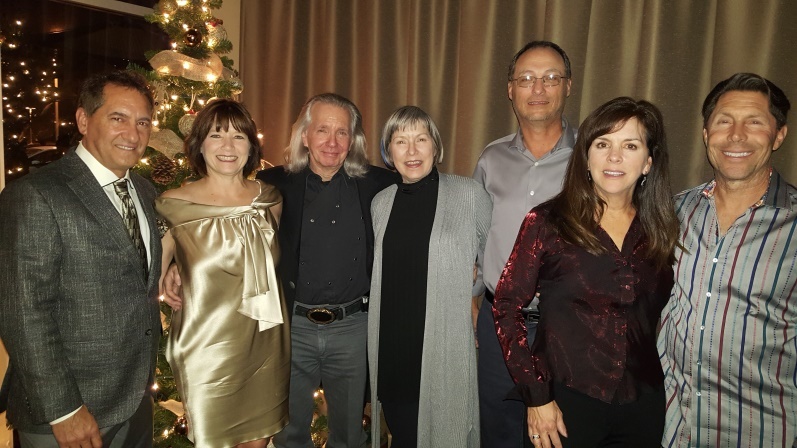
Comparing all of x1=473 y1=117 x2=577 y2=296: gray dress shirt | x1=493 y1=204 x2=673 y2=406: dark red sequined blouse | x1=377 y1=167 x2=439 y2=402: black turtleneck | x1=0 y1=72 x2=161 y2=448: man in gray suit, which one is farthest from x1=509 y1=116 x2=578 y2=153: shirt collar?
x1=0 y1=72 x2=161 y2=448: man in gray suit

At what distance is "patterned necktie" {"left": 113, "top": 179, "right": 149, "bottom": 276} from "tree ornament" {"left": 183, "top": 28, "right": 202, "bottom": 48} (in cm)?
126

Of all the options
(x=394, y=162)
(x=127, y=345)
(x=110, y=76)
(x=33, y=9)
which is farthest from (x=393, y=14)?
(x=127, y=345)

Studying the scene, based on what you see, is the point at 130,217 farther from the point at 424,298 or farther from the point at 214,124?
the point at 424,298

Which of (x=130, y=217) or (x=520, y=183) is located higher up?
(x=520, y=183)

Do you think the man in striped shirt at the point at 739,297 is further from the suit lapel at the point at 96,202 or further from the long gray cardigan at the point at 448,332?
the suit lapel at the point at 96,202

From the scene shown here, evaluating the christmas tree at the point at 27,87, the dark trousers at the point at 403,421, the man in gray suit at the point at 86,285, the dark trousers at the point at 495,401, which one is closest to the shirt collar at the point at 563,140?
the dark trousers at the point at 495,401

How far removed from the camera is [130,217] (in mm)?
1838

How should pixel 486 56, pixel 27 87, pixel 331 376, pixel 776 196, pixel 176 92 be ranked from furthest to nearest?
pixel 27 87, pixel 486 56, pixel 176 92, pixel 331 376, pixel 776 196

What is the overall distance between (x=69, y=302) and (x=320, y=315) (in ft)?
3.30

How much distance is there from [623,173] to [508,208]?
681 mm

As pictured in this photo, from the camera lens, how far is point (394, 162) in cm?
231

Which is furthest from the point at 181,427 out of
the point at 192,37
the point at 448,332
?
the point at 192,37

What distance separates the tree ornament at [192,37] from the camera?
9.06 ft

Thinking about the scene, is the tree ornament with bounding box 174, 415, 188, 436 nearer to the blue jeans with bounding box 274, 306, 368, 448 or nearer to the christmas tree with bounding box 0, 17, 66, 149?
the blue jeans with bounding box 274, 306, 368, 448
